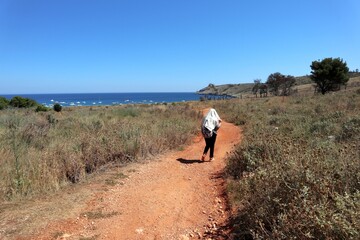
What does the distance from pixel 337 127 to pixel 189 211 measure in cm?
640

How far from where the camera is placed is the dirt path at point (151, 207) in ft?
14.9

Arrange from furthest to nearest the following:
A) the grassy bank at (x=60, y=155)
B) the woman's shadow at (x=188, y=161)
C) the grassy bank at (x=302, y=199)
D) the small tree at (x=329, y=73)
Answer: the small tree at (x=329, y=73)
the woman's shadow at (x=188, y=161)
the grassy bank at (x=60, y=155)
the grassy bank at (x=302, y=199)

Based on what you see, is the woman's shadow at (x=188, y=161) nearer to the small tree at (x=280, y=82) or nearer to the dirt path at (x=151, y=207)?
the dirt path at (x=151, y=207)

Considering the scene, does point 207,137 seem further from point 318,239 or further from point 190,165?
point 318,239

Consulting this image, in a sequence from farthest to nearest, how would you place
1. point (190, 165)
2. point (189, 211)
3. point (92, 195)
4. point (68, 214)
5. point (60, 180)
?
point (190, 165) → point (60, 180) → point (92, 195) → point (189, 211) → point (68, 214)

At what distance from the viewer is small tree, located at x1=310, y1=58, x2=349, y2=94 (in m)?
45.9

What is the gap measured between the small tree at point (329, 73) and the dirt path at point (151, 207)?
4496cm

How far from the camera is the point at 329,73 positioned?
152ft

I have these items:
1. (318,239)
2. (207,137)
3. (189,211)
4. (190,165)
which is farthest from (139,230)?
(207,137)

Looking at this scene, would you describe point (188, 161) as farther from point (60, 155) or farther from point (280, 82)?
point (280, 82)

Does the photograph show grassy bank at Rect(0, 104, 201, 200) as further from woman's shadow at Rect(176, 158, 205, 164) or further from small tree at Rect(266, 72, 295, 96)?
small tree at Rect(266, 72, 295, 96)

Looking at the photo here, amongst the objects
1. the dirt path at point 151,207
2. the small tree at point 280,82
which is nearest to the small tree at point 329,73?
the small tree at point 280,82

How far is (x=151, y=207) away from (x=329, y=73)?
48737mm

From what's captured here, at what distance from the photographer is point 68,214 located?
502 cm
